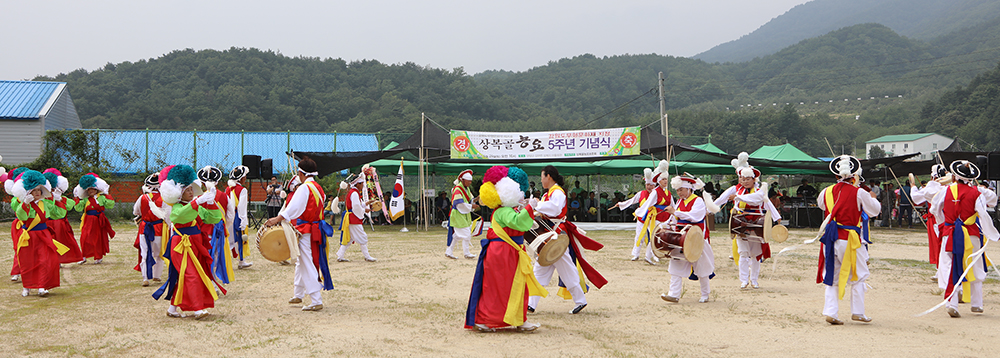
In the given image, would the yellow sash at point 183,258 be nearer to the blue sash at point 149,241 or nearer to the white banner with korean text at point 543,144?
the blue sash at point 149,241

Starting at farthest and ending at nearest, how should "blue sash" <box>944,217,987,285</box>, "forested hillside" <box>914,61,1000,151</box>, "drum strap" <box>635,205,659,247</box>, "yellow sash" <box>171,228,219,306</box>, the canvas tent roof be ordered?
"forested hillside" <box>914,61,1000,151</box>, the canvas tent roof, "drum strap" <box>635,205,659,247</box>, "blue sash" <box>944,217,987,285</box>, "yellow sash" <box>171,228,219,306</box>

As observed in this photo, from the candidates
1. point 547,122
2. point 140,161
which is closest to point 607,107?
point 547,122

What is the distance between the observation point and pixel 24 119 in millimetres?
26250

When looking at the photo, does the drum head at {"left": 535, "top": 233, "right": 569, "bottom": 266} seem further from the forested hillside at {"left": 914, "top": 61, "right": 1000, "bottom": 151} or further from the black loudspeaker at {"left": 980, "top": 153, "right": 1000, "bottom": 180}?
the forested hillside at {"left": 914, "top": 61, "right": 1000, "bottom": 151}

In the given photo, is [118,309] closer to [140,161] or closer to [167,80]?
[140,161]

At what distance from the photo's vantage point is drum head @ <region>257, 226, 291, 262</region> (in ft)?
21.5

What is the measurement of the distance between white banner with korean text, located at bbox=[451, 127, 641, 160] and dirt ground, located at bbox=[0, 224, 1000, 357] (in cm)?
853

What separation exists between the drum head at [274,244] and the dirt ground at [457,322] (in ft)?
1.95

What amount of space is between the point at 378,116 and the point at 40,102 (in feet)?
70.7

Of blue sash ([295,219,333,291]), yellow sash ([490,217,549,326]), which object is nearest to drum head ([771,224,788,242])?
yellow sash ([490,217,549,326])

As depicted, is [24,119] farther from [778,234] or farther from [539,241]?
[778,234]

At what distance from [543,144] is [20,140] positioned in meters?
21.7

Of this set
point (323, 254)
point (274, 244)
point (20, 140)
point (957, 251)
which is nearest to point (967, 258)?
point (957, 251)

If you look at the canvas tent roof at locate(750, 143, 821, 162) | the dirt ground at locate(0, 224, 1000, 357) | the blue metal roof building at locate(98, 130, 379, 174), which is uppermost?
the blue metal roof building at locate(98, 130, 379, 174)
